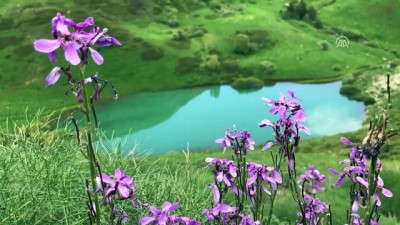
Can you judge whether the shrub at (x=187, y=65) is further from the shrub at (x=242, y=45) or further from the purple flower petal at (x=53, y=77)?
the purple flower petal at (x=53, y=77)

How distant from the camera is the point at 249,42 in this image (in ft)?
365

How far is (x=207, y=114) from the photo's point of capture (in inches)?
3248

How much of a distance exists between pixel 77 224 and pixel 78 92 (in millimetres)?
3061

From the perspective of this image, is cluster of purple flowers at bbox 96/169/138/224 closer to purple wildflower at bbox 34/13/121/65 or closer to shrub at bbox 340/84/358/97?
purple wildflower at bbox 34/13/121/65

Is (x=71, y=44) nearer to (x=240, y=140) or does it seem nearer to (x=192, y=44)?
(x=240, y=140)

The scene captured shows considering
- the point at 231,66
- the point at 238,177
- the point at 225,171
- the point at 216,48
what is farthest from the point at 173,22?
the point at 225,171

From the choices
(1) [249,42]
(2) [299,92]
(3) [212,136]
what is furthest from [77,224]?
(1) [249,42]

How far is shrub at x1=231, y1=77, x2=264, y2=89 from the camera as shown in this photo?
95.2 meters

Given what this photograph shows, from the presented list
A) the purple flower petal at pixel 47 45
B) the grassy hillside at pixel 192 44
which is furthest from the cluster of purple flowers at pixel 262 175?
the grassy hillside at pixel 192 44

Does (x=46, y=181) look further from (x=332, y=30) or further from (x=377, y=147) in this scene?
(x=332, y=30)

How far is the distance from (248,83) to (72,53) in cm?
9280

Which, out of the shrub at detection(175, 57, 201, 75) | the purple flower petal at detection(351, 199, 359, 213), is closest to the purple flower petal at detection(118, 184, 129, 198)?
the purple flower petal at detection(351, 199, 359, 213)

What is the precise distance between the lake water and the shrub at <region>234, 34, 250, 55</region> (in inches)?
599

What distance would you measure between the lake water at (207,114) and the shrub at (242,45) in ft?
49.9
